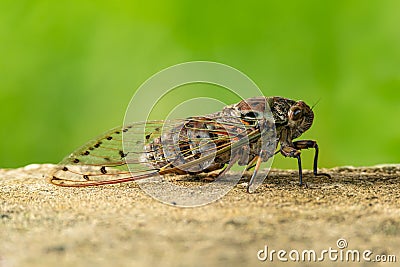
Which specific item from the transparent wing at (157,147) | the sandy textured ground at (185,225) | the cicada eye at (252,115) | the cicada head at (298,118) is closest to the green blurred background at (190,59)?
the cicada head at (298,118)

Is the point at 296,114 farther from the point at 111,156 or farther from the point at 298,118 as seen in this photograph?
the point at 111,156

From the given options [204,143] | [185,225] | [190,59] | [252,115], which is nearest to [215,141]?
[204,143]

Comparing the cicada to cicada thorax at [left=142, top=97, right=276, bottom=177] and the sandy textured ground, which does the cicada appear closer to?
cicada thorax at [left=142, top=97, right=276, bottom=177]

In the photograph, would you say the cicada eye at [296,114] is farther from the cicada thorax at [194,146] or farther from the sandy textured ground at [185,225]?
the sandy textured ground at [185,225]

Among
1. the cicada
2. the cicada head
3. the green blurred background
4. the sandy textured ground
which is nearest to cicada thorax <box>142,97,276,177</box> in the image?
the cicada

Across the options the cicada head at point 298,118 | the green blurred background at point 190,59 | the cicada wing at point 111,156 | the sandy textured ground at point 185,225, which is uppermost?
the green blurred background at point 190,59
